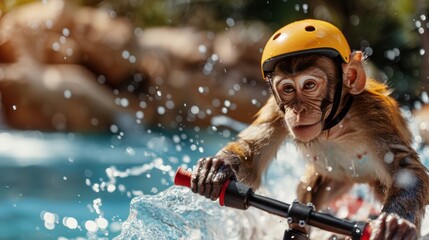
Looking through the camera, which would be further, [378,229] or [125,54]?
[125,54]

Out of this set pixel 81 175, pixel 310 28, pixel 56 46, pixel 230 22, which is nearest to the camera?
pixel 310 28

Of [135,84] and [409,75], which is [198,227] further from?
[409,75]

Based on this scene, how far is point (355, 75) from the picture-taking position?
12.9 feet

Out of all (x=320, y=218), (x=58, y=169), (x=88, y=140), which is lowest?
(x=320, y=218)

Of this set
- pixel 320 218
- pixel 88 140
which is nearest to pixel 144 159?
pixel 88 140

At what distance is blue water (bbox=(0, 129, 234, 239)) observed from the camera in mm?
6353

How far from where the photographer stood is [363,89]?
400 cm

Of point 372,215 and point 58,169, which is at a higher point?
point 58,169

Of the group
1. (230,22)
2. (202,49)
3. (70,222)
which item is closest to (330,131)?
(70,222)

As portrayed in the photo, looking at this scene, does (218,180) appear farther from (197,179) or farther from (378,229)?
(378,229)

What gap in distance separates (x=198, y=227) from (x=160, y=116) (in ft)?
30.0

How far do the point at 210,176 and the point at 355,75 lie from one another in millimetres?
979

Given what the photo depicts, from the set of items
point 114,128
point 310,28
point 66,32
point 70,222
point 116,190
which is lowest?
point 310,28

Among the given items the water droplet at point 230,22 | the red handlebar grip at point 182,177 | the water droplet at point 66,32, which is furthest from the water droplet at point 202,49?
the red handlebar grip at point 182,177
